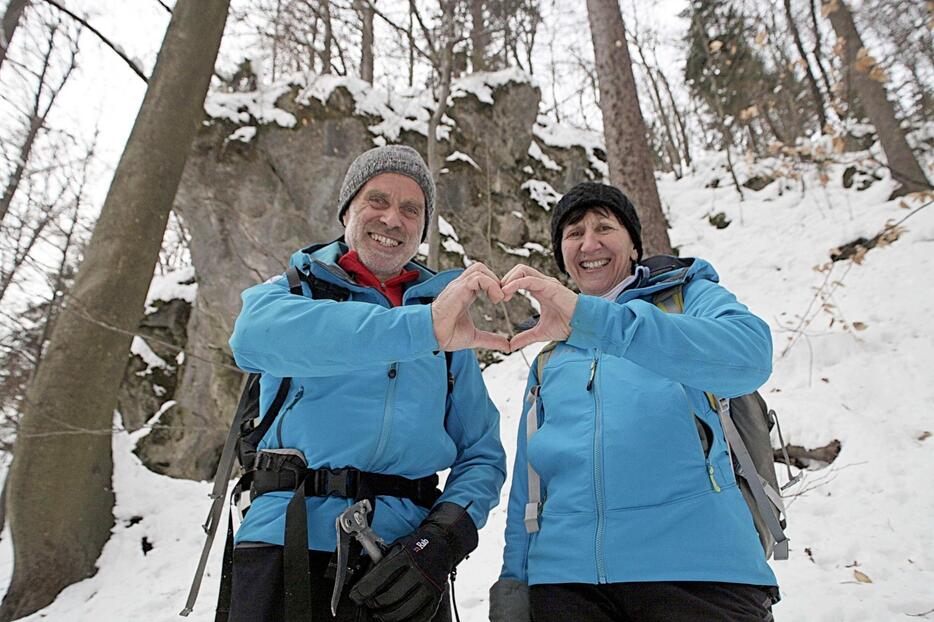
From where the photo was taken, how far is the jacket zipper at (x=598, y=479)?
1793 millimetres

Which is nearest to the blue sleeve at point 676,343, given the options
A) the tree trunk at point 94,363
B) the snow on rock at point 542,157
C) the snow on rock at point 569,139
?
the tree trunk at point 94,363

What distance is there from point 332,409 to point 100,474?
169 inches

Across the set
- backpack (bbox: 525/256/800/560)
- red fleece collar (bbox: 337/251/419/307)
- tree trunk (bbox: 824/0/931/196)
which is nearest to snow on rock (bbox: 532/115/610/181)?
tree trunk (bbox: 824/0/931/196)

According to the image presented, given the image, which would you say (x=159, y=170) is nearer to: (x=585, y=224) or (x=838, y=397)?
(x=585, y=224)

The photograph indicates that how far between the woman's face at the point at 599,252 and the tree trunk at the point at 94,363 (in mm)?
4102

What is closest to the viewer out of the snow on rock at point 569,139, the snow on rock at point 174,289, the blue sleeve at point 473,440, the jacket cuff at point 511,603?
the jacket cuff at point 511,603

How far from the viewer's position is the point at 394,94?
38.7 feet

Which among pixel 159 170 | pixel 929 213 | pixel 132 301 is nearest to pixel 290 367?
pixel 132 301

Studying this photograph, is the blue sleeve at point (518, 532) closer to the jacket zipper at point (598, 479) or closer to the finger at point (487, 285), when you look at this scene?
the jacket zipper at point (598, 479)

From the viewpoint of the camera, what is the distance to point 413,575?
179 cm

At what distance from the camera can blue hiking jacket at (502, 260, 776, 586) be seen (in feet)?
5.76

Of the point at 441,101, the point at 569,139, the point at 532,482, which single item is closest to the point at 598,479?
the point at 532,482

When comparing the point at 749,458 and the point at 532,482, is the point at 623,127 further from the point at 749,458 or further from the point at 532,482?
the point at 532,482

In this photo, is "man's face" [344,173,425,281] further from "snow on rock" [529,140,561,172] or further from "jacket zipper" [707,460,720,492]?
"snow on rock" [529,140,561,172]
